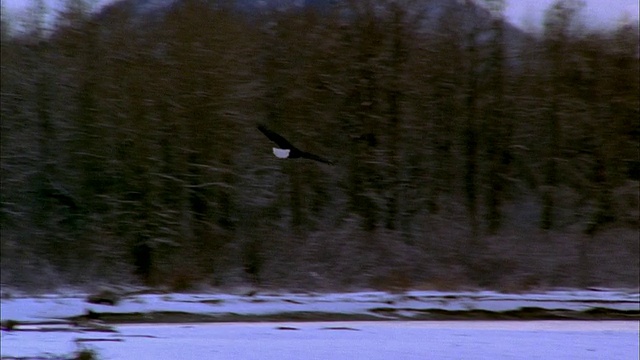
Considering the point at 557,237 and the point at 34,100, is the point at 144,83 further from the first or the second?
the point at 557,237

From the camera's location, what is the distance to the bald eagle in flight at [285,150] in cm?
850

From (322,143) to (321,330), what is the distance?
3487 millimetres

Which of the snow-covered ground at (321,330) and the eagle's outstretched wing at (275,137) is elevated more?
the eagle's outstretched wing at (275,137)

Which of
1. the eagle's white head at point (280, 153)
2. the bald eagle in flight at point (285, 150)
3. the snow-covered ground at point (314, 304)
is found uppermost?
the bald eagle in flight at point (285, 150)

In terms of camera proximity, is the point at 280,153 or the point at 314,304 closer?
the point at 314,304

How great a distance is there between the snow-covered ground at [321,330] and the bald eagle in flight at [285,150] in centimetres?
226

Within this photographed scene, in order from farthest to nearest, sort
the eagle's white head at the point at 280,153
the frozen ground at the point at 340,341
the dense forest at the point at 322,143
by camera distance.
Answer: the eagle's white head at the point at 280,153, the dense forest at the point at 322,143, the frozen ground at the point at 340,341

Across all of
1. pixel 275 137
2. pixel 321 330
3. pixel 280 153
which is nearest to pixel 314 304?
pixel 321 330

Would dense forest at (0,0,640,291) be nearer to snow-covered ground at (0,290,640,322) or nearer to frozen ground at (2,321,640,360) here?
snow-covered ground at (0,290,640,322)

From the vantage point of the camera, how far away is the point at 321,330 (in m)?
5.66

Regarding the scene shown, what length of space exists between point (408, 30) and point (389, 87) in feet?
2.61

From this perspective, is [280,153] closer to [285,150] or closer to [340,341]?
[285,150]

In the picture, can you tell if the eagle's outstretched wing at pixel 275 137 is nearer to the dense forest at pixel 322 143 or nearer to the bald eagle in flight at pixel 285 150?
the bald eagle in flight at pixel 285 150

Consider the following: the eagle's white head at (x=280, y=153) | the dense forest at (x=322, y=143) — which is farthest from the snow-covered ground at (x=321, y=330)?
the eagle's white head at (x=280, y=153)
